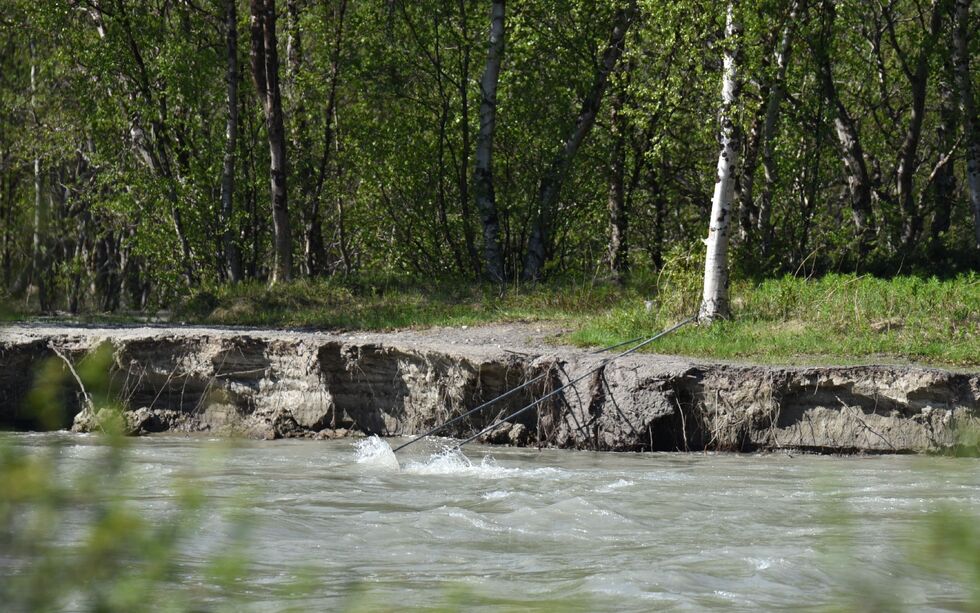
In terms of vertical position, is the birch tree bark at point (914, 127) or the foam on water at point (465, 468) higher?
the birch tree bark at point (914, 127)

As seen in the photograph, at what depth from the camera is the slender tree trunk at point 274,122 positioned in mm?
19891

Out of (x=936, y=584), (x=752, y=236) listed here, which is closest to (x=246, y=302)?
(x=752, y=236)

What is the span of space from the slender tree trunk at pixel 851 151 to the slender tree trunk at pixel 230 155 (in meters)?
9.97

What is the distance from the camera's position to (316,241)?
24.7m

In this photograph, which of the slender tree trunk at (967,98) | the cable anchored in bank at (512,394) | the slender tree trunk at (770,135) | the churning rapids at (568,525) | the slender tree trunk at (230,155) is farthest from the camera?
the slender tree trunk at (230,155)

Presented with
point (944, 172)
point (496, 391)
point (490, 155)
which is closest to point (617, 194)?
point (490, 155)

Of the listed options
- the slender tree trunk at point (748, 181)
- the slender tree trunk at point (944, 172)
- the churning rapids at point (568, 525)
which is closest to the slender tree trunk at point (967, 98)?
the slender tree trunk at point (944, 172)

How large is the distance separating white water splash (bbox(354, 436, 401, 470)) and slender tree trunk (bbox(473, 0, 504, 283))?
875 centimetres

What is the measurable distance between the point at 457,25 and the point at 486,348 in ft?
34.1

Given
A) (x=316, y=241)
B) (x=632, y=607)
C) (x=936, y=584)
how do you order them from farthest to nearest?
(x=316, y=241) < (x=632, y=607) < (x=936, y=584)

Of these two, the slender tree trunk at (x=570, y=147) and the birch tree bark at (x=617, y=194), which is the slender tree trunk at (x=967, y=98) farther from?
the birch tree bark at (x=617, y=194)

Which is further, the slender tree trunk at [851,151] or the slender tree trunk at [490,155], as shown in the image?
the slender tree trunk at [490,155]

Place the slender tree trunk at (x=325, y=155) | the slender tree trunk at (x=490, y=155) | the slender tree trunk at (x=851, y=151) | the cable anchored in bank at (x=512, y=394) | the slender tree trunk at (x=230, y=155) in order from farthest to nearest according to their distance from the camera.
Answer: the slender tree trunk at (x=325, y=155) < the slender tree trunk at (x=230, y=155) < the slender tree trunk at (x=490, y=155) < the slender tree trunk at (x=851, y=151) < the cable anchored in bank at (x=512, y=394)

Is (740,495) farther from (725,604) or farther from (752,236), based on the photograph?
(752,236)
